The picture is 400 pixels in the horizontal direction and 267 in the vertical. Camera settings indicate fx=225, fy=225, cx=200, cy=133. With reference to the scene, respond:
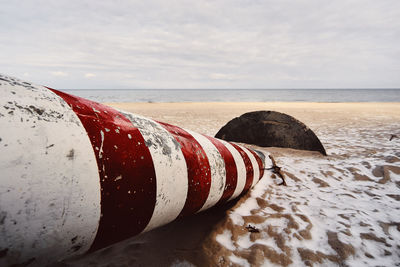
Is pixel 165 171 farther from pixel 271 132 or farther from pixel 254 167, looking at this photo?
pixel 271 132

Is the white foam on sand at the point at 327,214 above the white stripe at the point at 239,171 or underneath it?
underneath

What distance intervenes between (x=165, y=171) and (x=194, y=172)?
28cm

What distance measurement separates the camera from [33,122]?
95 cm

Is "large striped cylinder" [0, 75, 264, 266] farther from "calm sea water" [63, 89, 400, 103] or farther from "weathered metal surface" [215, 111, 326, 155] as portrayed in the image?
"calm sea water" [63, 89, 400, 103]

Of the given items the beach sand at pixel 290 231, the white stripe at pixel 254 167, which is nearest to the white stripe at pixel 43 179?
the beach sand at pixel 290 231

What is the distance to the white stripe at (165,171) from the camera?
132 cm

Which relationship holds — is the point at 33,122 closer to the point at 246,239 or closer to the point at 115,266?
the point at 115,266

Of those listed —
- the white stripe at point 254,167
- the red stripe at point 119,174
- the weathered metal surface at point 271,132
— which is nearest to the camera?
the red stripe at point 119,174

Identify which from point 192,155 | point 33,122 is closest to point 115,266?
point 192,155

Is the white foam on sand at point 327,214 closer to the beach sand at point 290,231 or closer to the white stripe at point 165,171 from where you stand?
the beach sand at point 290,231

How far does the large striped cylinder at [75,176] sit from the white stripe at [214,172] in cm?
28

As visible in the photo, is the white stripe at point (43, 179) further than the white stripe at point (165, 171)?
No

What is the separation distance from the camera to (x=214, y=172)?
1766mm

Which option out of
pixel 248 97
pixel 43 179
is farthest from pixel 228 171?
pixel 248 97
